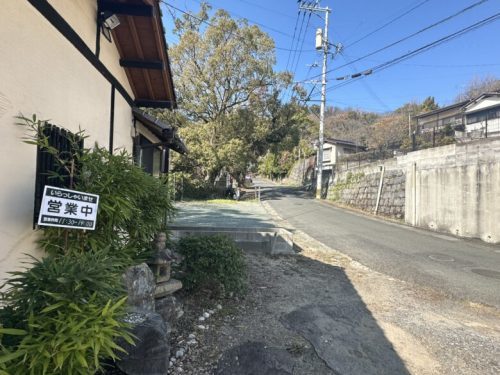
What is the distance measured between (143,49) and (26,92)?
3.06 meters

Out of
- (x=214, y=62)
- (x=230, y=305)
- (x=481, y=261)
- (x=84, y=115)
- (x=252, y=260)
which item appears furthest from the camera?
(x=214, y=62)

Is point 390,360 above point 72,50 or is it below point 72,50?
below

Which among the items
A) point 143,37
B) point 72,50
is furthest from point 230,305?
point 143,37

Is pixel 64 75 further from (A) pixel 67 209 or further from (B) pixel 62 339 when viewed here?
(B) pixel 62 339

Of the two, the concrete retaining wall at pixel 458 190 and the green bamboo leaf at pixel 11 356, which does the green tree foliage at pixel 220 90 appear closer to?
the concrete retaining wall at pixel 458 190

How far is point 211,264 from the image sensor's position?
4301mm

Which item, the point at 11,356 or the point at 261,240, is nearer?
the point at 11,356

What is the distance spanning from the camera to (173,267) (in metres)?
4.62

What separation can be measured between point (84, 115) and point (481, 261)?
31.2 feet

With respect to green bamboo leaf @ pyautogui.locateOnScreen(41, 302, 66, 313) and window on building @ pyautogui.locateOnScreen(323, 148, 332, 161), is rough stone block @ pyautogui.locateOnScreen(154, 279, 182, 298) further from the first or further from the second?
window on building @ pyautogui.locateOnScreen(323, 148, 332, 161)

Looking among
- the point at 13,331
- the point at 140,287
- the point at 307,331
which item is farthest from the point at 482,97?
the point at 13,331

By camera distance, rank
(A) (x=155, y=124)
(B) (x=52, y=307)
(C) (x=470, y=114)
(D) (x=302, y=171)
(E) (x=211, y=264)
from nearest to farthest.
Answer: (B) (x=52, y=307), (E) (x=211, y=264), (A) (x=155, y=124), (C) (x=470, y=114), (D) (x=302, y=171)

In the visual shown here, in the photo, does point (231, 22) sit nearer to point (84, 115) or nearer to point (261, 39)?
point (261, 39)

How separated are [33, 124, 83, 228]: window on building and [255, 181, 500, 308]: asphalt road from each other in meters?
6.21
